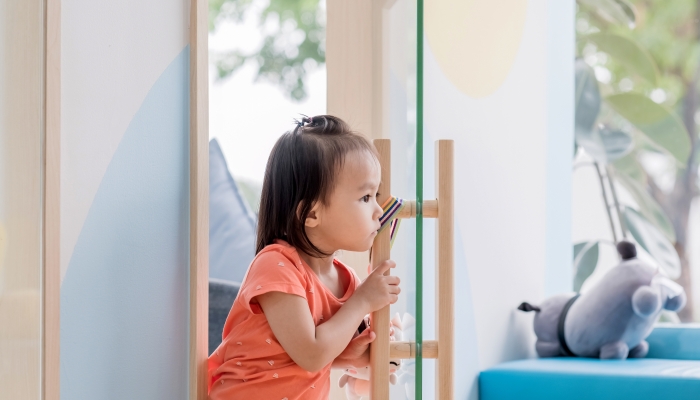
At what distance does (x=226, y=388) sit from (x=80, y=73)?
0.45 meters

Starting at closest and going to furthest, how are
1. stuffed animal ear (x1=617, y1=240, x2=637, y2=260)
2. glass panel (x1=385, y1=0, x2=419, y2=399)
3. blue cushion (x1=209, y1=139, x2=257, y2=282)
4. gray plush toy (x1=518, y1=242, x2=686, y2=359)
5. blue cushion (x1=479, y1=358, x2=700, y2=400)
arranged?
1. glass panel (x1=385, y1=0, x2=419, y2=399)
2. blue cushion (x1=479, y1=358, x2=700, y2=400)
3. gray plush toy (x1=518, y1=242, x2=686, y2=359)
4. stuffed animal ear (x1=617, y1=240, x2=637, y2=260)
5. blue cushion (x1=209, y1=139, x2=257, y2=282)

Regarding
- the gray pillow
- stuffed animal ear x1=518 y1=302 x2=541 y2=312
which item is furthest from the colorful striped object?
the gray pillow

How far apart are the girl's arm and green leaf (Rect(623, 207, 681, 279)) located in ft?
4.92

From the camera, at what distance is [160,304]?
0.96 meters

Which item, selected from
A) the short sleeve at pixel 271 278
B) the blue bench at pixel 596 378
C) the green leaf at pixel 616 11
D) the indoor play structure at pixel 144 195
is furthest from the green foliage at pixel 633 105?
the short sleeve at pixel 271 278

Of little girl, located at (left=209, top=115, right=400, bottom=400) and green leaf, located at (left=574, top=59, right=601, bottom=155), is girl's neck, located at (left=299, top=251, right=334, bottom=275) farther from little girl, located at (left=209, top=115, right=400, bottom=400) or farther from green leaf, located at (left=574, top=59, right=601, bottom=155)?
green leaf, located at (left=574, top=59, right=601, bottom=155)

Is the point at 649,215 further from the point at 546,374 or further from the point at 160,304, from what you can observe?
the point at 160,304

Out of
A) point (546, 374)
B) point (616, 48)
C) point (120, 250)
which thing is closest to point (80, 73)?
point (120, 250)

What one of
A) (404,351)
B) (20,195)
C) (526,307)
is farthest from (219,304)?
(20,195)

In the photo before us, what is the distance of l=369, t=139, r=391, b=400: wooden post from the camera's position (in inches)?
37.4

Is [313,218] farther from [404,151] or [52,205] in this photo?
[52,205]

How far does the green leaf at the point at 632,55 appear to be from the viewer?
2.31m

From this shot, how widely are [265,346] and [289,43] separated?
3.91m

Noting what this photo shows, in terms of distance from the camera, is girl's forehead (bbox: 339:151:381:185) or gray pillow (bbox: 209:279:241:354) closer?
girl's forehead (bbox: 339:151:381:185)
